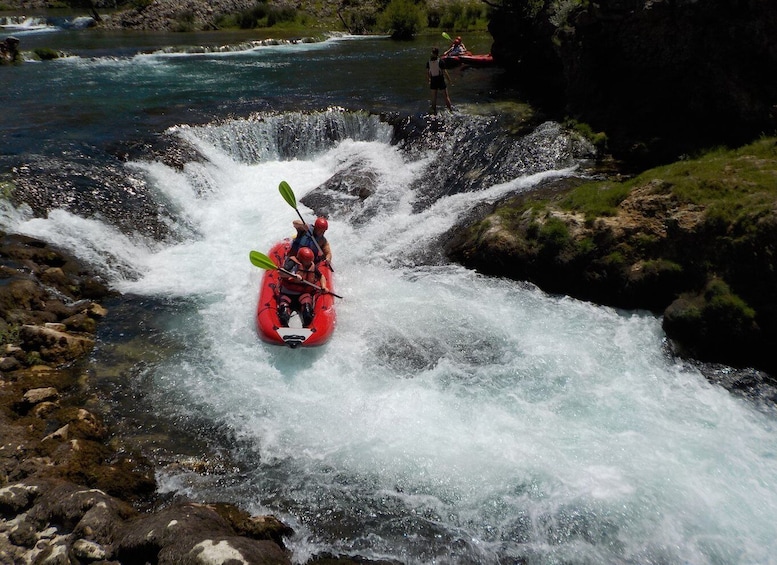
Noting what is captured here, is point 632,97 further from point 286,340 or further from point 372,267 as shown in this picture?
point 286,340

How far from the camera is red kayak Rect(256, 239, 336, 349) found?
21.1 feet

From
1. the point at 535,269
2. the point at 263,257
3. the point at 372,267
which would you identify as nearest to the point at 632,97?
the point at 535,269

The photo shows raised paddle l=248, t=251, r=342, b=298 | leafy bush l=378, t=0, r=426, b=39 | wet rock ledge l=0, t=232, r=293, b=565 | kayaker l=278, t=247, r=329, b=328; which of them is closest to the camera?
wet rock ledge l=0, t=232, r=293, b=565

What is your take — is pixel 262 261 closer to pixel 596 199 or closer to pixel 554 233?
pixel 554 233

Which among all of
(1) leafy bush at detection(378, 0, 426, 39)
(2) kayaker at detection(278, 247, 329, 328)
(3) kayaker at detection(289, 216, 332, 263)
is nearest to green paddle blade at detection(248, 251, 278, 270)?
(2) kayaker at detection(278, 247, 329, 328)

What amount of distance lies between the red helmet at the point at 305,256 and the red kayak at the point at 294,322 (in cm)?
32

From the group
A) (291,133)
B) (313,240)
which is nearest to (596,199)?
(313,240)

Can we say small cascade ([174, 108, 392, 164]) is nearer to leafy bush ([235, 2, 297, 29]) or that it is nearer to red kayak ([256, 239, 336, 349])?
red kayak ([256, 239, 336, 349])

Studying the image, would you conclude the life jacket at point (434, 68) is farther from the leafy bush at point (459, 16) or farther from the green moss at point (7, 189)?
the leafy bush at point (459, 16)

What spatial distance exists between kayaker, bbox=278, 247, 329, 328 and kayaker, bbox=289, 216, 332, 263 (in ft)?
0.88

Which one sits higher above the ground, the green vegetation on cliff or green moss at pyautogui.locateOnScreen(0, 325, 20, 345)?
the green vegetation on cliff

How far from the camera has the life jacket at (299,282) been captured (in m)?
7.05

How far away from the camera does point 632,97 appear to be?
1030cm

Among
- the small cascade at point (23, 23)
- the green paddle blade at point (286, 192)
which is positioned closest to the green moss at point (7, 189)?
the green paddle blade at point (286, 192)
